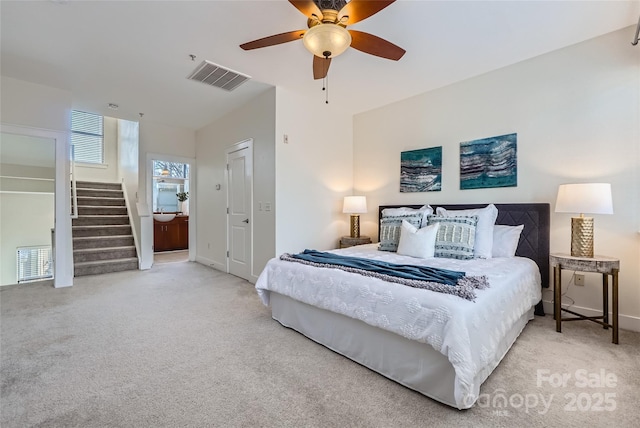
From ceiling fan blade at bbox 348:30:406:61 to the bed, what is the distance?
68.3 inches

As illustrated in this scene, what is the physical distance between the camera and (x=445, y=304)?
61.4 inches

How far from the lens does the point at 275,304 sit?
2.79 metres

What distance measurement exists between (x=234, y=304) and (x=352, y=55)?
3.07 meters

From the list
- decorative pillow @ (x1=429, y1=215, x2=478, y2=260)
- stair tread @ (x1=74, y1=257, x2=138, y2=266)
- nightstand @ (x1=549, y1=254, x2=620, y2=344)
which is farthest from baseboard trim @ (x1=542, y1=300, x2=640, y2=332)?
stair tread @ (x1=74, y1=257, x2=138, y2=266)

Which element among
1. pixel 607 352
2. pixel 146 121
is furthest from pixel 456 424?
pixel 146 121

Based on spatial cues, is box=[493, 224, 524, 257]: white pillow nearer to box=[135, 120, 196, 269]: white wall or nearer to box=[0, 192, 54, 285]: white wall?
box=[135, 120, 196, 269]: white wall

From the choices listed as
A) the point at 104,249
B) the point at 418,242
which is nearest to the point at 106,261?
the point at 104,249

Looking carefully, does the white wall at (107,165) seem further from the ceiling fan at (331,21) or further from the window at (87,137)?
the ceiling fan at (331,21)

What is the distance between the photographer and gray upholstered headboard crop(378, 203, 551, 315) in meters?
2.97

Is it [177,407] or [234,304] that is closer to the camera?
[177,407]

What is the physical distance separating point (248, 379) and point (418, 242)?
199 cm

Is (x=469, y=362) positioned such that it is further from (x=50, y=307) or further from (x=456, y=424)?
(x=50, y=307)

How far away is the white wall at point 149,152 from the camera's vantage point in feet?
17.2

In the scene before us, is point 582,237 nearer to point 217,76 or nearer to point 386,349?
point 386,349
